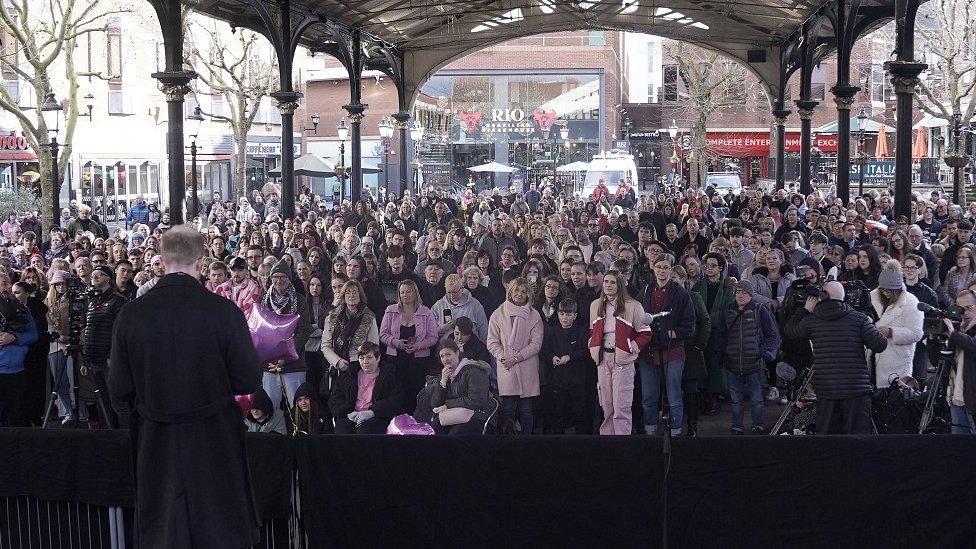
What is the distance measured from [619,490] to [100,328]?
19.7ft

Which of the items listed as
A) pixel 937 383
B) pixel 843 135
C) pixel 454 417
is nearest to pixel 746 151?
pixel 843 135

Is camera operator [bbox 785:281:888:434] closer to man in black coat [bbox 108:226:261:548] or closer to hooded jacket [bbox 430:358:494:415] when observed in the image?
hooded jacket [bbox 430:358:494:415]

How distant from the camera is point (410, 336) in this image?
10047 millimetres

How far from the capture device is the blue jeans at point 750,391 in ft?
34.5

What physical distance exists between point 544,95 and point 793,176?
19.0m

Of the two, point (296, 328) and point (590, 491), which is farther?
point (296, 328)

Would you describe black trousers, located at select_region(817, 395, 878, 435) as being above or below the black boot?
above

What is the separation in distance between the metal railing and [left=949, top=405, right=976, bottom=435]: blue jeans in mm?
4958

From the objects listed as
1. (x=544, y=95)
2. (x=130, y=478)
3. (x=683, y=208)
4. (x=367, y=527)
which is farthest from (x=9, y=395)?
(x=544, y=95)

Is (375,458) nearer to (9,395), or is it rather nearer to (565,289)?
(565,289)

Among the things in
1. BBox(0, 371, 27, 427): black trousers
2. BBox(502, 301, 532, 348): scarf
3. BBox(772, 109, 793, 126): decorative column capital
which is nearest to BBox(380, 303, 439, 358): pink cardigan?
BBox(502, 301, 532, 348): scarf

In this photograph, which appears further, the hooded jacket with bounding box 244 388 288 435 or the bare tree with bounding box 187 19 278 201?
the bare tree with bounding box 187 19 278 201

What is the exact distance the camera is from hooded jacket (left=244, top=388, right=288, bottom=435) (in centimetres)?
897

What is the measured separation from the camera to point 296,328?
1048cm
